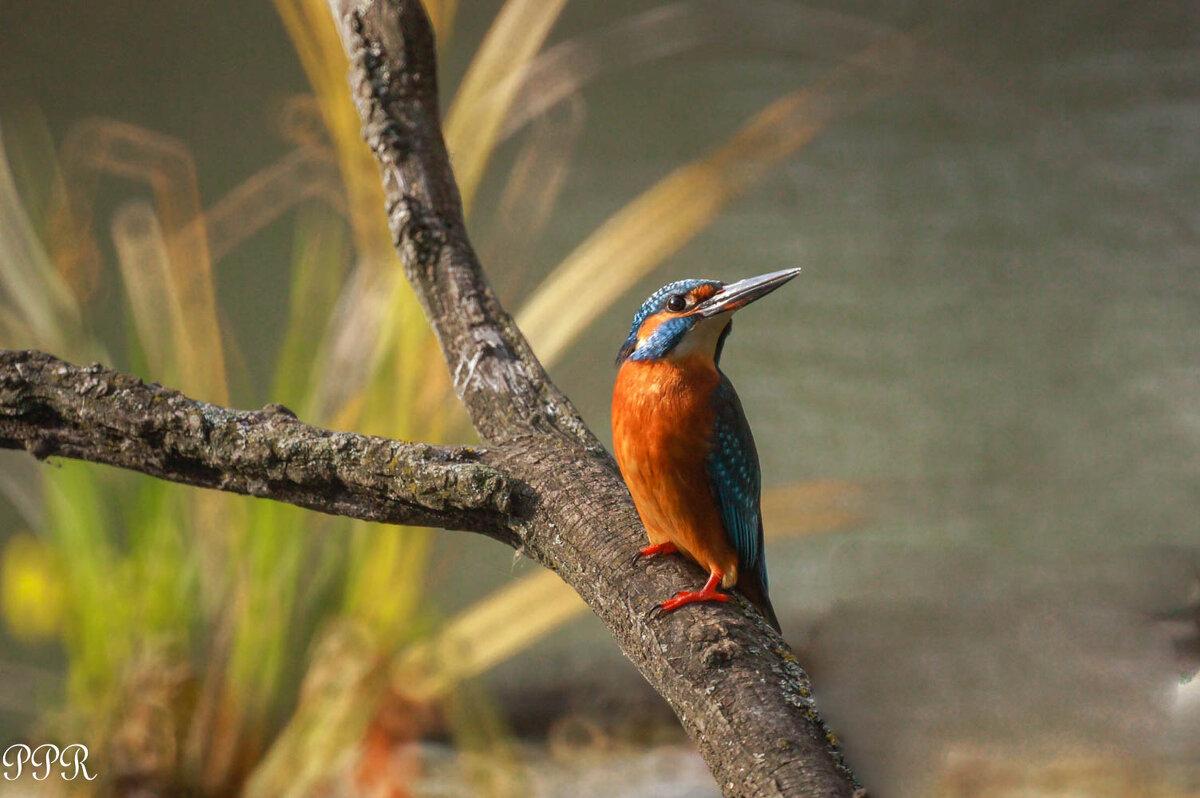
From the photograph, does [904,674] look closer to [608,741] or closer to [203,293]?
[608,741]

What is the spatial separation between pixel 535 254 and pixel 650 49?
631mm

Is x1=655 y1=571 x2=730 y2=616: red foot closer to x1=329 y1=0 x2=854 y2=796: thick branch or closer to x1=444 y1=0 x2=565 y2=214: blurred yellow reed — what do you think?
x1=329 y1=0 x2=854 y2=796: thick branch

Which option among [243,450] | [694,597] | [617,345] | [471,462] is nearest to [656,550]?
[694,597]

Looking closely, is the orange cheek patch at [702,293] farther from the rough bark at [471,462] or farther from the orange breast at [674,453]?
the rough bark at [471,462]

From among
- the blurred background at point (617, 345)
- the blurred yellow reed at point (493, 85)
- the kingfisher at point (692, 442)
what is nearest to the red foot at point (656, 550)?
the kingfisher at point (692, 442)

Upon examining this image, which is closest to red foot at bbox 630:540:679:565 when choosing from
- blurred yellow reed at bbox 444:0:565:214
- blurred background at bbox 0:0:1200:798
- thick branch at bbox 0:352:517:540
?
thick branch at bbox 0:352:517:540

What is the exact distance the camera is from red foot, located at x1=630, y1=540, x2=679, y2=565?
891 millimetres

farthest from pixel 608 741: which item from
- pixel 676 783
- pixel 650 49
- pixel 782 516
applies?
pixel 650 49

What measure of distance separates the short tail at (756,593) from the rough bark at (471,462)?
56mm

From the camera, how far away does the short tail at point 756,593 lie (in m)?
0.93

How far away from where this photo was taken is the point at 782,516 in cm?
240

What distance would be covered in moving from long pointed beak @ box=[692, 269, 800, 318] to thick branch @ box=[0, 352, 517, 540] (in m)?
0.25

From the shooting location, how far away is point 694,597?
83 centimetres

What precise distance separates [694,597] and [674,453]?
15cm
